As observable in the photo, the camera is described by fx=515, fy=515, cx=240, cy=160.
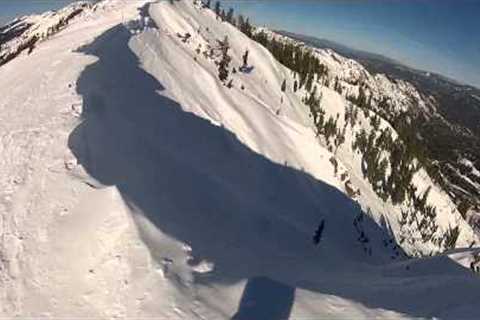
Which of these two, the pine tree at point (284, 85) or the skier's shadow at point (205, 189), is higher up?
the pine tree at point (284, 85)

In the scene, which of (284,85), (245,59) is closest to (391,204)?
(284,85)

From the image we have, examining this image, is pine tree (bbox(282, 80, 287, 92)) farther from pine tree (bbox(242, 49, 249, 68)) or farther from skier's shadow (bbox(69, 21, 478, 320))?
skier's shadow (bbox(69, 21, 478, 320))

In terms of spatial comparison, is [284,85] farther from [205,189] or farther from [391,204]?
[205,189]

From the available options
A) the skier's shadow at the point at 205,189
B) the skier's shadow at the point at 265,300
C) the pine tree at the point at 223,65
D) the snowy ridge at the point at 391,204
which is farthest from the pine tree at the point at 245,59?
the skier's shadow at the point at 265,300

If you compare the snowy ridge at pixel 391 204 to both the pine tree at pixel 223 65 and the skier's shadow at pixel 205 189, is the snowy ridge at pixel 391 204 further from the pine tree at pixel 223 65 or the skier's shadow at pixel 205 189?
the skier's shadow at pixel 205 189

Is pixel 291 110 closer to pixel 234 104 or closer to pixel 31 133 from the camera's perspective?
pixel 234 104

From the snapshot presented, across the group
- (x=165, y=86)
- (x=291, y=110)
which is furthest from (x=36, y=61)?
(x=291, y=110)

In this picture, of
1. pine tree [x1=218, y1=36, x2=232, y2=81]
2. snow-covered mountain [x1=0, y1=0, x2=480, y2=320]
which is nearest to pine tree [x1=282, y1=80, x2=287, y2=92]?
pine tree [x1=218, y1=36, x2=232, y2=81]

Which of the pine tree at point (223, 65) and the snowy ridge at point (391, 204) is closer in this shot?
the pine tree at point (223, 65)

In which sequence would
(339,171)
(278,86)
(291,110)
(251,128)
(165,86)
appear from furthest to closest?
(278,86) → (291,110) → (339,171) → (251,128) → (165,86)
